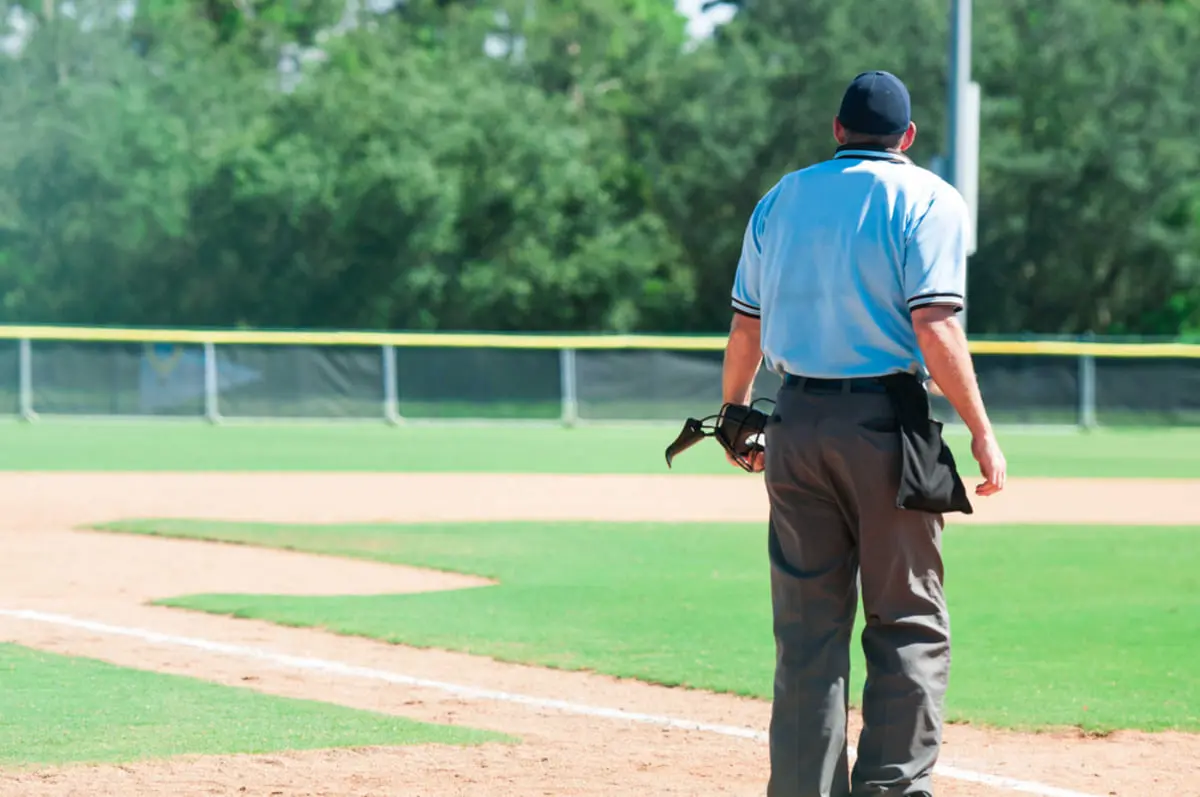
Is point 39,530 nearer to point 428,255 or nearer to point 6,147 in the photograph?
point 428,255

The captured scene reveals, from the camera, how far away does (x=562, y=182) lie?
4019cm

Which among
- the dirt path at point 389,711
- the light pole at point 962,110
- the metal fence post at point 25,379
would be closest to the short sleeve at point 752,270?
the dirt path at point 389,711

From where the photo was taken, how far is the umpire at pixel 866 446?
416cm

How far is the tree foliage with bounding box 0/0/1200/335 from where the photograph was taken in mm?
39000

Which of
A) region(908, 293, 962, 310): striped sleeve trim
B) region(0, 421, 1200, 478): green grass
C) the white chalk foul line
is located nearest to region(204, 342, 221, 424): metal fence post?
region(0, 421, 1200, 478): green grass

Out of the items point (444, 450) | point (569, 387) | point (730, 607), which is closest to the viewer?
point (730, 607)

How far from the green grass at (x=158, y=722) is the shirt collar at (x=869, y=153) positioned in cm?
259

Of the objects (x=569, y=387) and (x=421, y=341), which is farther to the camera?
(x=569, y=387)

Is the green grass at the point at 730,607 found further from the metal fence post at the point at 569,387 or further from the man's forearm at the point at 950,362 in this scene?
the metal fence post at the point at 569,387

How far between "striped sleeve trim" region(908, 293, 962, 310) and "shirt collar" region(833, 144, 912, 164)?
398mm

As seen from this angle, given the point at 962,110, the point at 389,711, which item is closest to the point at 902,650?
the point at 389,711

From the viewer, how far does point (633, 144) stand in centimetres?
4769

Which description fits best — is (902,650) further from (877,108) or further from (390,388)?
(390,388)

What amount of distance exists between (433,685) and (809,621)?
10.0ft
